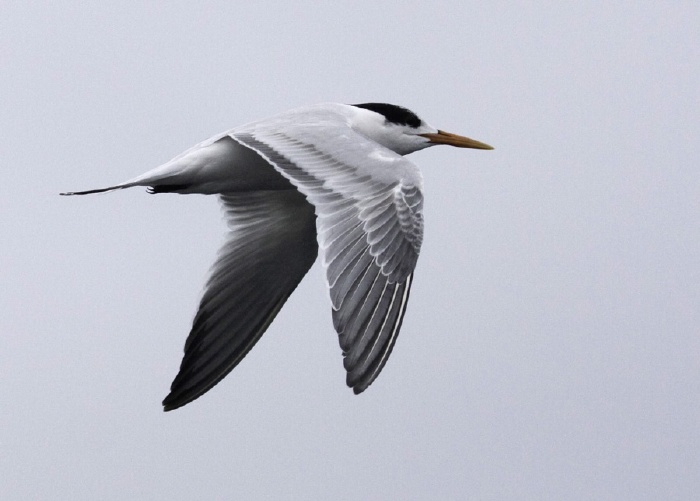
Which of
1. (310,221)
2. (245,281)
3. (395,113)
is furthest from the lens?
(310,221)

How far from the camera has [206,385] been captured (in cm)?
890

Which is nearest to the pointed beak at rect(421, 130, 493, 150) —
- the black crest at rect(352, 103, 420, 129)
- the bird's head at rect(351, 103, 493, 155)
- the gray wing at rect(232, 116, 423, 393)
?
the bird's head at rect(351, 103, 493, 155)

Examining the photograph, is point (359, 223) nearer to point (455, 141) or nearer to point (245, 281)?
point (245, 281)

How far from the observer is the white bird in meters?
7.09

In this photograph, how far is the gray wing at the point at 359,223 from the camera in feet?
22.7

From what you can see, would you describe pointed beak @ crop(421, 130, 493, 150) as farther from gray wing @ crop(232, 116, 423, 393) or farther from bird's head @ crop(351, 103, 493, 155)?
gray wing @ crop(232, 116, 423, 393)

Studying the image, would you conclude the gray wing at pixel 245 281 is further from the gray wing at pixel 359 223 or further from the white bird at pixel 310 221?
the gray wing at pixel 359 223

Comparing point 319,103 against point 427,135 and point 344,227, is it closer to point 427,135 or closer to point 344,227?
point 427,135

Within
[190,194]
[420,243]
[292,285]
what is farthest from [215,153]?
[420,243]

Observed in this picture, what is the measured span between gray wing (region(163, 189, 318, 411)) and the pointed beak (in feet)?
3.52

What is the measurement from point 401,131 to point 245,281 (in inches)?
63.2

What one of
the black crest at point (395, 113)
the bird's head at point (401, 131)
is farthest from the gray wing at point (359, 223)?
the black crest at point (395, 113)

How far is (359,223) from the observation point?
24.2ft

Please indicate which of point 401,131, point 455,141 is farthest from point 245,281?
point 455,141
